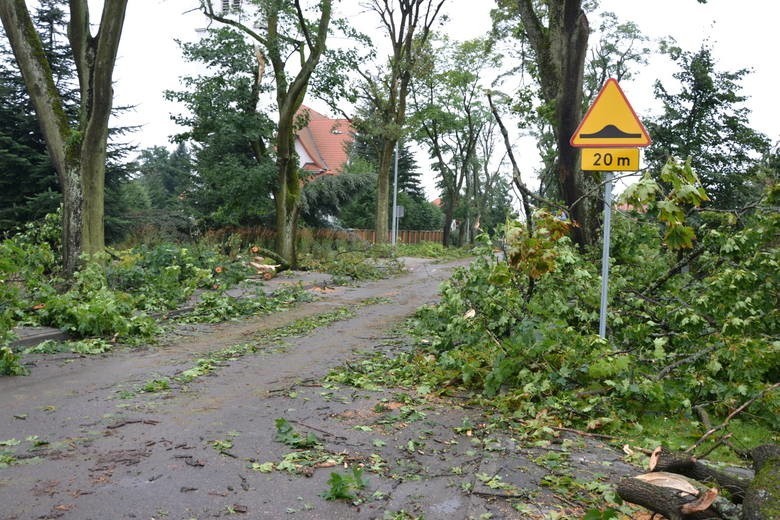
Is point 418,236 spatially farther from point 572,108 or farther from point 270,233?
point 572,108

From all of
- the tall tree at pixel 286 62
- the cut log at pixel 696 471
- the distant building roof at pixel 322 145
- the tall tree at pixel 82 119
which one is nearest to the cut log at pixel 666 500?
the cut log at pixel 696 471

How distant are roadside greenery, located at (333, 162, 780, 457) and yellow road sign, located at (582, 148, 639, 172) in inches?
17.6

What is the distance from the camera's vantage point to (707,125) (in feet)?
97.3

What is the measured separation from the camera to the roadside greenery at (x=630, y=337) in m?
5.78

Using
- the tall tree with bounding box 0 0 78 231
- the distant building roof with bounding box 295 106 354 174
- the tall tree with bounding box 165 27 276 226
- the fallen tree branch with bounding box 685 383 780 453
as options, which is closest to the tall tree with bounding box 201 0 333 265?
the tall tree with bounding box 165 27 276 226

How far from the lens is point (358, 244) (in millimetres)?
31000

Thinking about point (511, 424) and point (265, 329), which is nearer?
point (511, 424)

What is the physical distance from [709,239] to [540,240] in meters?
3.35

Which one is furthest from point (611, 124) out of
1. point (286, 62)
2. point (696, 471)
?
point (286, 62)

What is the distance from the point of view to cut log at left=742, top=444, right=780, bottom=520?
3.13 metres

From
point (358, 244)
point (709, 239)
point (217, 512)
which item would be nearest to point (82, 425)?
point (217, 512)

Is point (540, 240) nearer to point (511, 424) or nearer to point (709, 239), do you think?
point (511, 424)

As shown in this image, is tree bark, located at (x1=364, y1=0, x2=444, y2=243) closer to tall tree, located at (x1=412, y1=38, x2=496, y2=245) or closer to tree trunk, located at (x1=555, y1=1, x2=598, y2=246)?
tall tree, located at (x1=412, y1=38, x2=496, y2=245)

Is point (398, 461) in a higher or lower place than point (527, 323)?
lower
